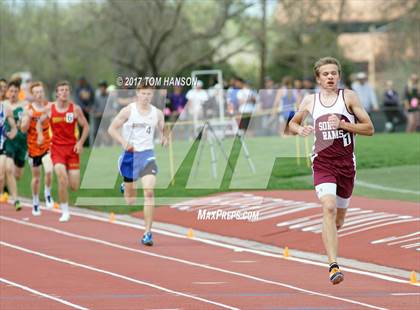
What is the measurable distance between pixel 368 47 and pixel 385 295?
59.3 metres

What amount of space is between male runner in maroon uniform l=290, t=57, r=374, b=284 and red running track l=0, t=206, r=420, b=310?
82cm

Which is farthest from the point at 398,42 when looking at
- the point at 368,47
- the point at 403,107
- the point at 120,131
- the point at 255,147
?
the point at 120,131

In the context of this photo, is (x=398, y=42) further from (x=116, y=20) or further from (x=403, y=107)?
(x=403, y=107)

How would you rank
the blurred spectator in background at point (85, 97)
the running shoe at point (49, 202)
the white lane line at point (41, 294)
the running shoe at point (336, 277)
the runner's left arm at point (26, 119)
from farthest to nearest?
the blurred spectator in background at point (85, 97), the running shoe at point (49, 202), the runner's left arm at point (26, 119), the white lane line at point (41, 294), the running shoe at point (336, 277)

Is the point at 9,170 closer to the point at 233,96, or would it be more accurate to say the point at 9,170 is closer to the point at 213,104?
the point at 213,104

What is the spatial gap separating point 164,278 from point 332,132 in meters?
2.78

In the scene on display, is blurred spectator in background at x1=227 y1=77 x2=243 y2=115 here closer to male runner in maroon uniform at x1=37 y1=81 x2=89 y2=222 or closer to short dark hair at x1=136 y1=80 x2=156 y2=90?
male runner in maroon uniform at x1=37 y1=81 x2=89 y2=222

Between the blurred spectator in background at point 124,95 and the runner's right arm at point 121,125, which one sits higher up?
the blurred spectator in background at point 124,95

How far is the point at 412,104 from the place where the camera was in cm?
3344

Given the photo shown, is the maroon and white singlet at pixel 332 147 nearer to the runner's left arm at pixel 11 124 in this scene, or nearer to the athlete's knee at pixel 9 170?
the runner's left arm at pixel 11 124

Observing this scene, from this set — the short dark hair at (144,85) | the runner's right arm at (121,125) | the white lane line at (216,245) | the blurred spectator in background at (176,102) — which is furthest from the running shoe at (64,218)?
the blurred spectator in background at (176,102)

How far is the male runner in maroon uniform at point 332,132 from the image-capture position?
37.2 feet

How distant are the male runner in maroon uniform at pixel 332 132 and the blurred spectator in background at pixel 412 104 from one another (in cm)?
2206

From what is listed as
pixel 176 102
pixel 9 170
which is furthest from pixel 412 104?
pixel 9 170
